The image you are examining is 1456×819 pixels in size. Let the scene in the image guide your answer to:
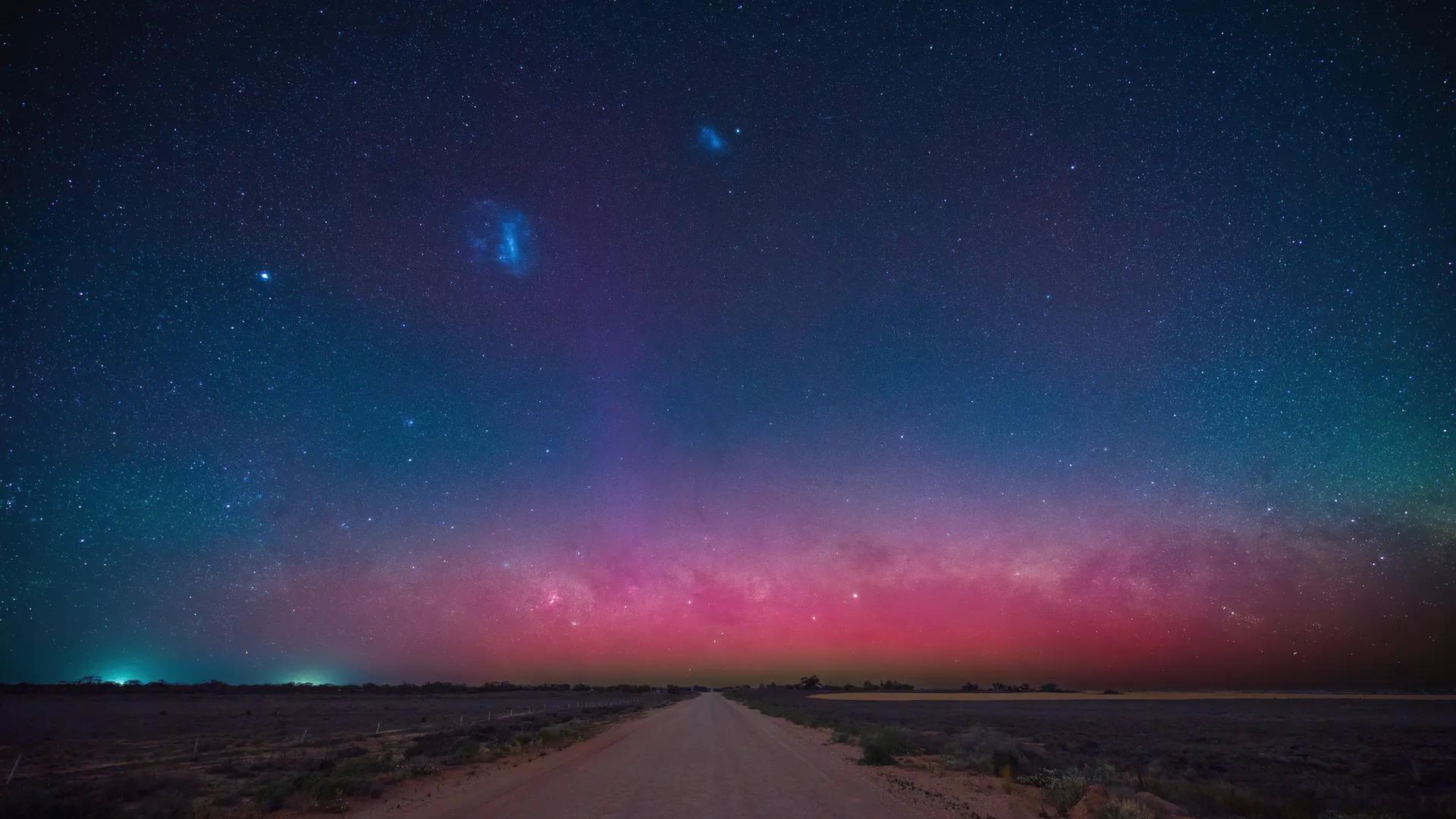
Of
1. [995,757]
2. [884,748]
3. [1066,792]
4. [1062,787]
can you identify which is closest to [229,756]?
[884,748]

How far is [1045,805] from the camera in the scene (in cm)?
1521

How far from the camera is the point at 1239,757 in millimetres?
29531

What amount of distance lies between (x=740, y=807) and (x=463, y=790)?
7633 millimetres

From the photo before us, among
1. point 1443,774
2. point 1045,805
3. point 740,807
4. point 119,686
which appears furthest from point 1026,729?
point 119,686

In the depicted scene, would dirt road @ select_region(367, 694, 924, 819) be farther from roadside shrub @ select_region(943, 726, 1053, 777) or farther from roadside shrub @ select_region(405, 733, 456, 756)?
roadside shrub @ select_region(405, 733, 456, 756)

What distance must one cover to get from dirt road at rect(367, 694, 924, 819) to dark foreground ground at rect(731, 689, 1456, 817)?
643cm

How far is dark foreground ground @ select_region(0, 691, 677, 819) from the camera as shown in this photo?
15.5 meters

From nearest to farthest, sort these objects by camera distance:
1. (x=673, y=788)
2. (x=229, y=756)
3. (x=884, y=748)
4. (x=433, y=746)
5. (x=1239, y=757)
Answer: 1. (x=673, y=788)
2. (x=884, y=748)
3. (x=433, y=746)
4. (x=1239, y=757)
5. (x=229, y=756)

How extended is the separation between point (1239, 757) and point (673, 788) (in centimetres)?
2852

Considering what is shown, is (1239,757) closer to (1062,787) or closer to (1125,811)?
(1062,787)

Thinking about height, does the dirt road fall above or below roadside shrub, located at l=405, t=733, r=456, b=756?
above

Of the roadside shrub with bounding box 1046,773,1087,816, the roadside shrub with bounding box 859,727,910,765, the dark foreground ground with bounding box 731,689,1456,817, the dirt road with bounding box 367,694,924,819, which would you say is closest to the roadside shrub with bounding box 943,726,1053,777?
the dark foreground ground with bounding box 731,689,1456,817

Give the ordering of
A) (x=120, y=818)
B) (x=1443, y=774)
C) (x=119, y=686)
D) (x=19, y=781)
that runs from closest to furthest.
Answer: (x=120, y=818), (x=19, y=781), (x=1443, y=774), (x=119, y=686)

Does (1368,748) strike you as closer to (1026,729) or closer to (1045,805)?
(1026,729)
